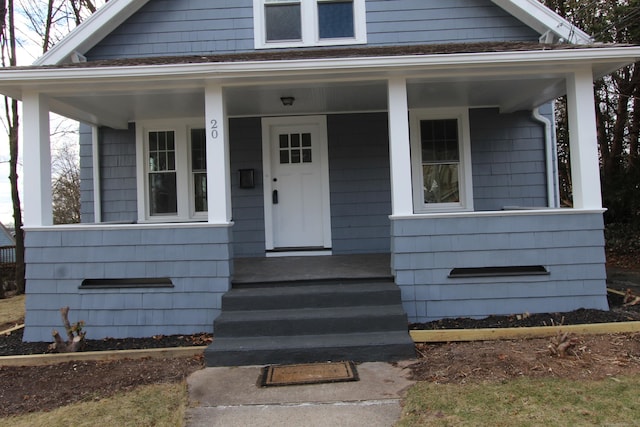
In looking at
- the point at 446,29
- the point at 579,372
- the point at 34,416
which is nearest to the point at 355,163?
the point at 446,29

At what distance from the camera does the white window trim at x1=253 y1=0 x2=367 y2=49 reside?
6926 millimetres

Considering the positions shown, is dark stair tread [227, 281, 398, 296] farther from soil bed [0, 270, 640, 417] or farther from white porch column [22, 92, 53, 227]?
white porch column [22, 92, 53, 227]

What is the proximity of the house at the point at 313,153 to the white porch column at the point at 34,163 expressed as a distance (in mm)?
24

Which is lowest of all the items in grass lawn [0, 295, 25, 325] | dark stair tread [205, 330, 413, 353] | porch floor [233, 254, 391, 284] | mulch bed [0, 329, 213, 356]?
grass lawn [0, 295, 25, 325]

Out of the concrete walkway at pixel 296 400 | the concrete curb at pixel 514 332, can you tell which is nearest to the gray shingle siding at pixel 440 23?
the concrete curb at pixel 514 332

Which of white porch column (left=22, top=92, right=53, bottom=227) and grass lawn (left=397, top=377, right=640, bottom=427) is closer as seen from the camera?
grass lawn (left=397, top=377, right=640, bottom=427)

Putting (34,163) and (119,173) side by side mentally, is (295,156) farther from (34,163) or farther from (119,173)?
(34,163)

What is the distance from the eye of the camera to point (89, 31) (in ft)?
22.0

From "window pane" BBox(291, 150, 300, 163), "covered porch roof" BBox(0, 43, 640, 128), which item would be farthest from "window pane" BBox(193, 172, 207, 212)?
"covered porch roof" BBox(0, 43, 640, 128)

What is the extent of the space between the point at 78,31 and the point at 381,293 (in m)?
5.72

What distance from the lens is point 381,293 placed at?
485 centimetres

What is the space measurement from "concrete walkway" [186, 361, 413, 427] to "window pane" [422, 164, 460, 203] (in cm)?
354

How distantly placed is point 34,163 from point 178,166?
2.24 m

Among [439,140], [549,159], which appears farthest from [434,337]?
[549,159]
